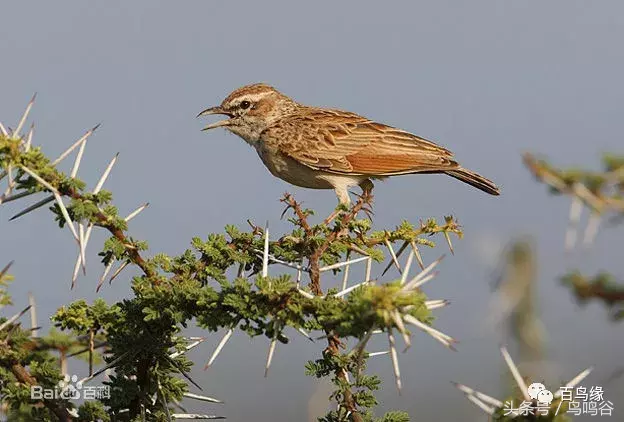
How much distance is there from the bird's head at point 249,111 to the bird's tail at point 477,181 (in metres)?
2.69

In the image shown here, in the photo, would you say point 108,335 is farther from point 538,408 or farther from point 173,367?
point 538,408

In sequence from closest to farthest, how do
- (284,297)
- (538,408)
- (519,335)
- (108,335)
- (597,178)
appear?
(597,178) < (538,408) < (519,335) < (284,297) < (108,335)

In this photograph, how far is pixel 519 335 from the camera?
10.8 feet

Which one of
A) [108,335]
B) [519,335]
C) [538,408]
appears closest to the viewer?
[538,408]

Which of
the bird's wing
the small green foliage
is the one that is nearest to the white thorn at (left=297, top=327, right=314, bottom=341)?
the small green foliage

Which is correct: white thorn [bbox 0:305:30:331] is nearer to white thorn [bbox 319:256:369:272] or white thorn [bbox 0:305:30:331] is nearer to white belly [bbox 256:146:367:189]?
white thorn [bbox 319:256:369:272]

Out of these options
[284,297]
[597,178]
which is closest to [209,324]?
[284,297]

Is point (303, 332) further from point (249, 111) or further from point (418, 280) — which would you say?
point (249, 111)

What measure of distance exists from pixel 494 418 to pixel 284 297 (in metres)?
1.03

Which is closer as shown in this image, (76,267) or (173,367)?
(76,267)

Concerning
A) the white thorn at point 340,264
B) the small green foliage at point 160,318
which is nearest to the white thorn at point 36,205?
the small green foliage at point 160,318

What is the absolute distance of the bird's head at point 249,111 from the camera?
423 inches

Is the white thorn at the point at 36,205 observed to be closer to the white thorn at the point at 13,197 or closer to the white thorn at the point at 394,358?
the white thorn at the point at 13,197

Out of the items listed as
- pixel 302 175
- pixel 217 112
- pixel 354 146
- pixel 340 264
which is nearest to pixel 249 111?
pixel 217 112
